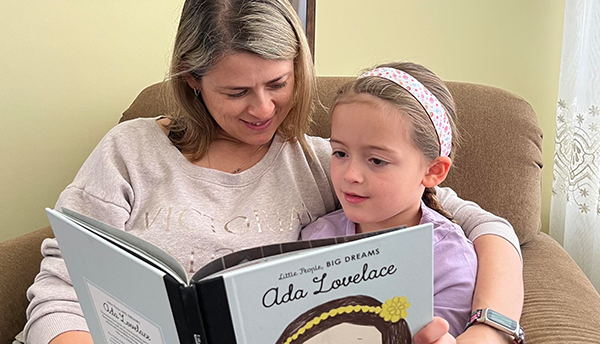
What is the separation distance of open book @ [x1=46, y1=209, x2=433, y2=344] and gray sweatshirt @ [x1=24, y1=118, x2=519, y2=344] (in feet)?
1.20

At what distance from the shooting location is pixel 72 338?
96 centimetres

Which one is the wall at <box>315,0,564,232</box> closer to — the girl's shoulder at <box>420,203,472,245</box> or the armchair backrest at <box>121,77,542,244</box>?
the armchair backrest at <box>121,77,542,244</box>

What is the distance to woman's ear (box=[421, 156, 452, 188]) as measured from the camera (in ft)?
3.47

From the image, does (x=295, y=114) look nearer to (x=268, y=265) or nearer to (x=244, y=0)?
(x=244, y=0)

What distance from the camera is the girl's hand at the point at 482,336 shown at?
0.88 meters

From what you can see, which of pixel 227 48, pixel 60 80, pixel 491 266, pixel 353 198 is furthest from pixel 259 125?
pixel 60 80

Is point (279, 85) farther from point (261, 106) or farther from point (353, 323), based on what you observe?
point (353, 323)

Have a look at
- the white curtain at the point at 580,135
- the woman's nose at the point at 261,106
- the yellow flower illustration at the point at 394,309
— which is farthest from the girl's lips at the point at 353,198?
the white curtain at the point at 580,135

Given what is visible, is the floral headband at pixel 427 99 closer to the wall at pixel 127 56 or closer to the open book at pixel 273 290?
the open book at pixel 273 290

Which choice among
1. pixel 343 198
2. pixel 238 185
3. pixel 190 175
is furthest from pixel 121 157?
pixel 343 198

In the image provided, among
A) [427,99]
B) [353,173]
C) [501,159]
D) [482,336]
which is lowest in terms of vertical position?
[482,336]

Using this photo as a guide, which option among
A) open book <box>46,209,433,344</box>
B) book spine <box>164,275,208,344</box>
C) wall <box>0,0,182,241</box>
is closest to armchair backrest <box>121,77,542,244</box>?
wall <box>0,0,182,241</box>

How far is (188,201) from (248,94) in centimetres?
25

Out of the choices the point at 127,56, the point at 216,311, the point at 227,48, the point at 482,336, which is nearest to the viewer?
the point at 216,311
